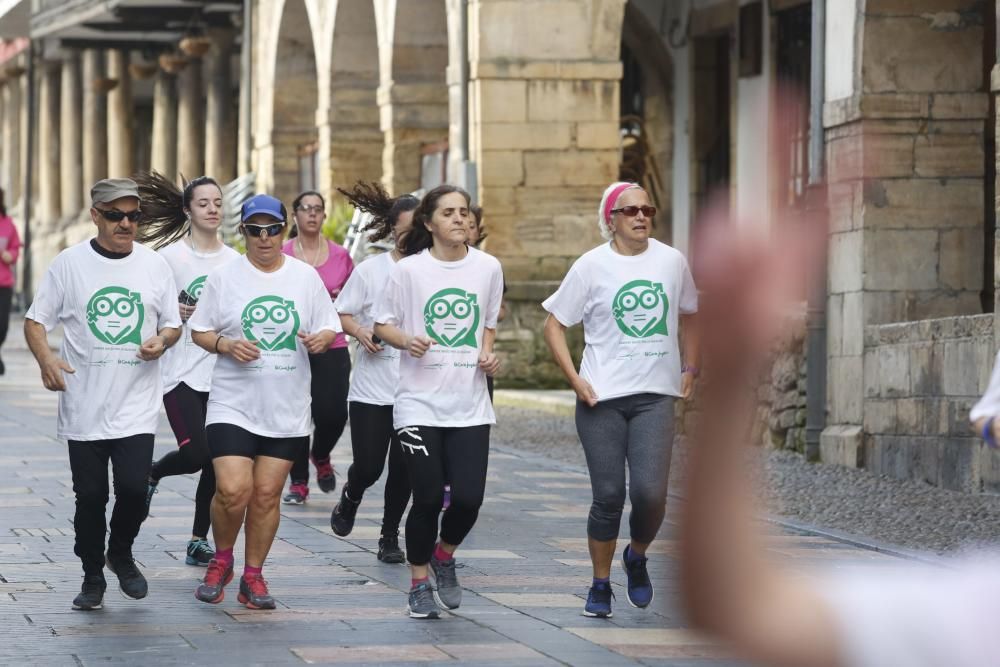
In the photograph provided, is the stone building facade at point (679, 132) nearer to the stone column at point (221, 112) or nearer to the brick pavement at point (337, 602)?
the stone column at point (221, 112)

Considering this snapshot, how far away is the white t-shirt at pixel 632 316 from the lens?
24.0ft

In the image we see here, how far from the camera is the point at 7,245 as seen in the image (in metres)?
20.0

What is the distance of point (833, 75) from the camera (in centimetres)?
1398

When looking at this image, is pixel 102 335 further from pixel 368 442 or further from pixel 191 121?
pixel 191 121

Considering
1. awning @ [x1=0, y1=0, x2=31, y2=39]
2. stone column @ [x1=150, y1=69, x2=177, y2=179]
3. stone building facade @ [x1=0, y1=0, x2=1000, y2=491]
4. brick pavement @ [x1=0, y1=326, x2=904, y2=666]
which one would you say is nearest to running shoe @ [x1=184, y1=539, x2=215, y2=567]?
brick pavement @ [x1=0, y1=326, x2=904, y2=666]

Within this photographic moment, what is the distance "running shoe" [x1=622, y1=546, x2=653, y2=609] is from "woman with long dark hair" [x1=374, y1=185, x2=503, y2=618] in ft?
1.97

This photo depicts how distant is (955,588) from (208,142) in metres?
33.4

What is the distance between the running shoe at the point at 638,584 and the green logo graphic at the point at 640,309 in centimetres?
83

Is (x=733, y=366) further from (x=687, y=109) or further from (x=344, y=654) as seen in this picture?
(x=687, y=109)

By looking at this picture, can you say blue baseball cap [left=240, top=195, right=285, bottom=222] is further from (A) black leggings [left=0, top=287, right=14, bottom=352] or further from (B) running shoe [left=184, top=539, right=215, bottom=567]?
(A) black leggings [left=0, top=287, right=14, bottom=352]

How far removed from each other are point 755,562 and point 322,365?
26.9 feet

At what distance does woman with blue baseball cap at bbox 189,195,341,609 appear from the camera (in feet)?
24.2

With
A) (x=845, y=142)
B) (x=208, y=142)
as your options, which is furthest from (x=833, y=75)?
(x=208, y=142)

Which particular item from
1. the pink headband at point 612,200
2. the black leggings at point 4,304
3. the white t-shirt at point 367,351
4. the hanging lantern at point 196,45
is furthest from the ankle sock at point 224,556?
the hanging lantern at point 196,45
